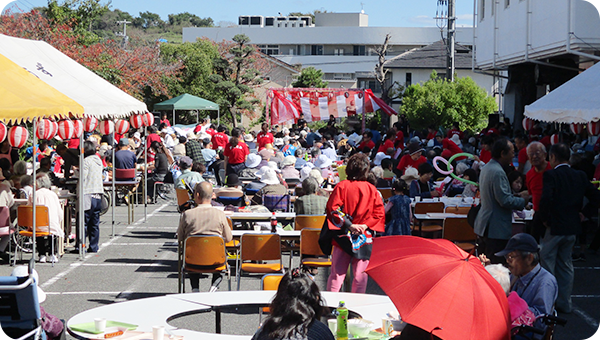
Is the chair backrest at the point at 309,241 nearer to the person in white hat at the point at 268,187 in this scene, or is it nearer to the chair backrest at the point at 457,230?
the chair backrest at the point at 457,230

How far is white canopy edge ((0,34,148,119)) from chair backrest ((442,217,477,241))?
5.27m

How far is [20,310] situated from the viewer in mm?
4645

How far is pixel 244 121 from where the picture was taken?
1923 inches

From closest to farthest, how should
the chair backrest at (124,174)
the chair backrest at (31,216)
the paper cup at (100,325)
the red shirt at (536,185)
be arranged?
the paper cup at (100,325)
the red shirt at (536,185)
the chair backrest at (31,216)
the chair backrest at (124,174)

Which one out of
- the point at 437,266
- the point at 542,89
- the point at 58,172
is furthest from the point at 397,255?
the point at 542,89

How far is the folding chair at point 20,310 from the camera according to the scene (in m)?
4.61

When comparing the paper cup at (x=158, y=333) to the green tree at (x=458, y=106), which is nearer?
the paper cup at (x=158, y=333)

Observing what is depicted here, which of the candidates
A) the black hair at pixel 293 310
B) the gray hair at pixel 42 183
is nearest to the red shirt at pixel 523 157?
the gray hair at pixel 42 183

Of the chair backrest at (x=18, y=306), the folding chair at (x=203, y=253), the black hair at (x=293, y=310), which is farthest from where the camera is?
the folding chair at (x=203, y=253)

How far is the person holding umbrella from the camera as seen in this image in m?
6.19

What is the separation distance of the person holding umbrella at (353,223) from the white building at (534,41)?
9598 millimetres

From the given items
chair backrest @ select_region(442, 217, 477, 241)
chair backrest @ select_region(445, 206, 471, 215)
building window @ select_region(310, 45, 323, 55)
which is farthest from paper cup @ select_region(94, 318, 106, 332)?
building window @ select_region(310, 45, 323, 55)

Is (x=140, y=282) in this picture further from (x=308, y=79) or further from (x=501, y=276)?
(x=308, y=79)

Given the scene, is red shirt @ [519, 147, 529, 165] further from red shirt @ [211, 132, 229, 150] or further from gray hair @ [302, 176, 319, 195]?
red shirt @ [211, 132, 229, 150]
